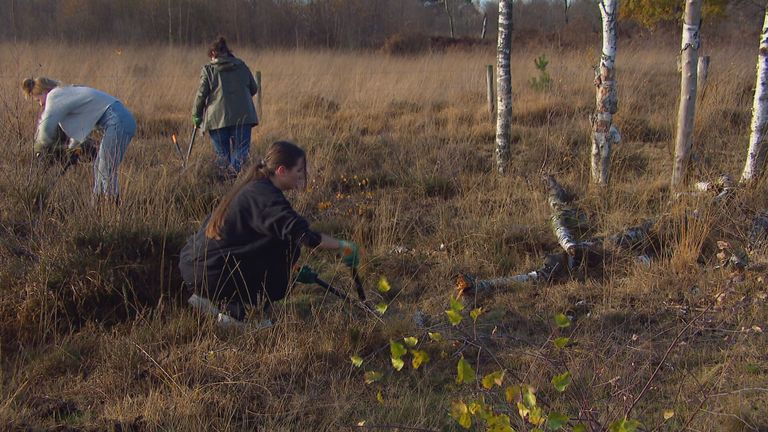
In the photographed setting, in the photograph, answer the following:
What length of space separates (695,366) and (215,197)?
11.7 ft

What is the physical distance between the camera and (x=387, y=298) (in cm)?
409

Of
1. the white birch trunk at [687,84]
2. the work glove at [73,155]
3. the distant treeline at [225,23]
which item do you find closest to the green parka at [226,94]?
the work glove at [73,155]

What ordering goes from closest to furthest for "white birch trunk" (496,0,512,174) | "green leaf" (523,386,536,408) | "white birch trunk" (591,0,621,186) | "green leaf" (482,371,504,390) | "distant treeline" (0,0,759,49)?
"green leaf" (523,386,536,408)
"green leaf" (482,371,504,390)
"white birch trunk" (591,0,621,186)
"white birch trunk" (496,0,512,174)
"distant treeline" (0,0,759,49)

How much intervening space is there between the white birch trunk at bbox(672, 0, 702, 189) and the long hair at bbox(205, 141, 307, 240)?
336cm

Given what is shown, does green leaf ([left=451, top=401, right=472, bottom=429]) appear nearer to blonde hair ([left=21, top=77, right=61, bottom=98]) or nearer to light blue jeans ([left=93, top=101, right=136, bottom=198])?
light blue jeans ([left=93, top=101, right=136, bottom=198])

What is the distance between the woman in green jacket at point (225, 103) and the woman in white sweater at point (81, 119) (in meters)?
1.31

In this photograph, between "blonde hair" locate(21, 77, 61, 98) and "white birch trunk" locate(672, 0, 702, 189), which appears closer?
"blonde hair" locate(21, 77, 61, 98)

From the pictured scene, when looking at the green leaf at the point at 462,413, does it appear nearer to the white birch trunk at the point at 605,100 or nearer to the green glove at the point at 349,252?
the green glove at the point at 349,252

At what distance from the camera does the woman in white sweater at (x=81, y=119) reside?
477 centimetres

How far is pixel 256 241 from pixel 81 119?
231 cm

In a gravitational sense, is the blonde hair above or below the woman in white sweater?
above

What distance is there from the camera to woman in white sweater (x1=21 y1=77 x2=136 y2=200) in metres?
4.77

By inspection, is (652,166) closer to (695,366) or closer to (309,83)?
(695,366)

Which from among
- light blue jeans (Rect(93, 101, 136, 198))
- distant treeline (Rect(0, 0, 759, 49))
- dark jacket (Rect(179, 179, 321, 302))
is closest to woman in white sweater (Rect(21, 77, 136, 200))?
light blue jeans (Rect(93, 101, 136, 198))
